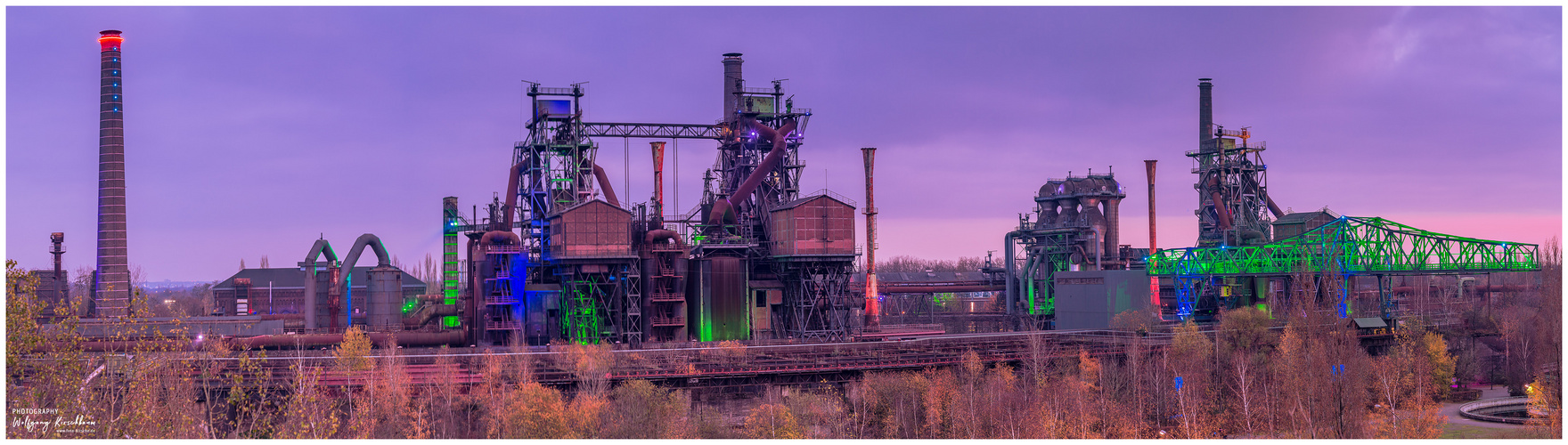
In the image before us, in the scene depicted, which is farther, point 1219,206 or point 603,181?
point 1219,206

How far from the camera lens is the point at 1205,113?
95312mm

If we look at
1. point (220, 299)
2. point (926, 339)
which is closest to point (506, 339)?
point (926, 339)

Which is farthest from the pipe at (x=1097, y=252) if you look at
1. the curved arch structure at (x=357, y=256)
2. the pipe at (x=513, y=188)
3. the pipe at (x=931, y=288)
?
the curved arch structure at (x=357, y=256)

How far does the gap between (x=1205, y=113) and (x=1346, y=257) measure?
23233mm

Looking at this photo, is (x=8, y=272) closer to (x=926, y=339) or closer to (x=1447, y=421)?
(x=926, y=339)

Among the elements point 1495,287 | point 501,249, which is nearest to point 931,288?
point 501,249

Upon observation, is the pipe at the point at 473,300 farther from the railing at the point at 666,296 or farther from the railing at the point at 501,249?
the railing at the point at 666,296

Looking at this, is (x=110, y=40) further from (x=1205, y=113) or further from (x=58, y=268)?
(x=1205, y=113)

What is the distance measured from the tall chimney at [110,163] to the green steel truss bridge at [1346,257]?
62985 mm

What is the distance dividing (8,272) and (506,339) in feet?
149

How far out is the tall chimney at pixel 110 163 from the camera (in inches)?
2469

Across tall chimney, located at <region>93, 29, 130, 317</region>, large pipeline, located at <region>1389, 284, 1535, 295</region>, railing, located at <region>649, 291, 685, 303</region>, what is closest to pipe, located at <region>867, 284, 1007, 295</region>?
railing, located at <region>649, 291, 685, 303</region>

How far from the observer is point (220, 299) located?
11562 centimetres

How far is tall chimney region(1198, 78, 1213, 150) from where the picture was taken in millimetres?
94812
